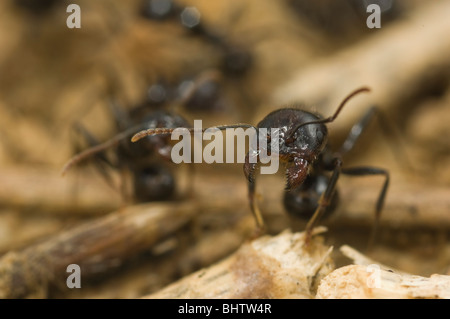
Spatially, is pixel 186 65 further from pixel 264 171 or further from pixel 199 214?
pixel 264 171

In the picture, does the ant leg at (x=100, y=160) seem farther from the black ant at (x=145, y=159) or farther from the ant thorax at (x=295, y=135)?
the ant thorax at (x=295, y=135)

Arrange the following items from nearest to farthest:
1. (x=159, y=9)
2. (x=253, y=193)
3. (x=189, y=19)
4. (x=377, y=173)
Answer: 1. (x=253, y=193)
2. (x=377, y=173)
3. (x=159, y=9)
4. (x=189, y=19)

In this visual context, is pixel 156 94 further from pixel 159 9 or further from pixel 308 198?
pixel 308 198

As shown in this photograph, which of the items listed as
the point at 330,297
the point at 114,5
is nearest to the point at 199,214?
the point at 330,297

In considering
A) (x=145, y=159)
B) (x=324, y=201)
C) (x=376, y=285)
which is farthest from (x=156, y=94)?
(x=376, y=285)

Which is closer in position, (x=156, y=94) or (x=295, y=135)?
(x=295, y=135)

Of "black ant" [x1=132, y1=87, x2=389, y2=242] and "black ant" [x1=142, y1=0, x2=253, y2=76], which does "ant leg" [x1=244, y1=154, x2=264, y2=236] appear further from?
"black ant" [x1=142, y1=0, x2=253, y2=76]
